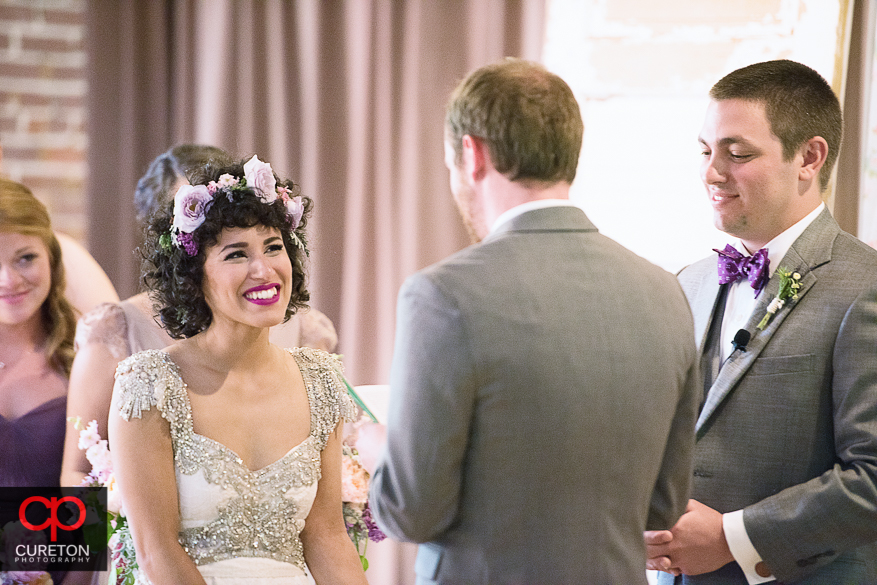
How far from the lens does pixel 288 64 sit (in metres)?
3.83

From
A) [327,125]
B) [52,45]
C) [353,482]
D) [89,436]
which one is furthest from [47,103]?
[353,482]

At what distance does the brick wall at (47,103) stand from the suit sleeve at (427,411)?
3012mm

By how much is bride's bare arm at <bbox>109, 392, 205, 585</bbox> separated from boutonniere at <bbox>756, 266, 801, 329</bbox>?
1.36 metres

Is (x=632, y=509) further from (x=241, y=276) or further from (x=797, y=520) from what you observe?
Answer: (x=241, y=276)

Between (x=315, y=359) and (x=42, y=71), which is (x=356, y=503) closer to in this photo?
(x=315, y=359)

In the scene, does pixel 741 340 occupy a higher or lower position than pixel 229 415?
higher

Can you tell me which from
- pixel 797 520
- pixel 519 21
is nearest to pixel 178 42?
pixel 519 21

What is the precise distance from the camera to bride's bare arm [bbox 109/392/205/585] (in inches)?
72.1

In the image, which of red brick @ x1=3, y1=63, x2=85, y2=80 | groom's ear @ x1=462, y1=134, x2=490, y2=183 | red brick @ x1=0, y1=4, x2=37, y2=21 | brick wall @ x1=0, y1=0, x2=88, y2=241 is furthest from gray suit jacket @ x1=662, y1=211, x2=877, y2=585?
red brick @ x1=0, y1=4, x2=37, y2=21

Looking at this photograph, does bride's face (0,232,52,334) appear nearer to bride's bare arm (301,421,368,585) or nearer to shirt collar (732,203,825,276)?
bride's bare arm (301,421,368,585)

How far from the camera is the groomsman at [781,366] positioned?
65.2 inches

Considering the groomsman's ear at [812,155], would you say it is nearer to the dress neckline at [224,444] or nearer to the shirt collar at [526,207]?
the shirt collar at [526,207]

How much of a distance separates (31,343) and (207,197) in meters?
1.40

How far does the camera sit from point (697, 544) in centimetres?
174
